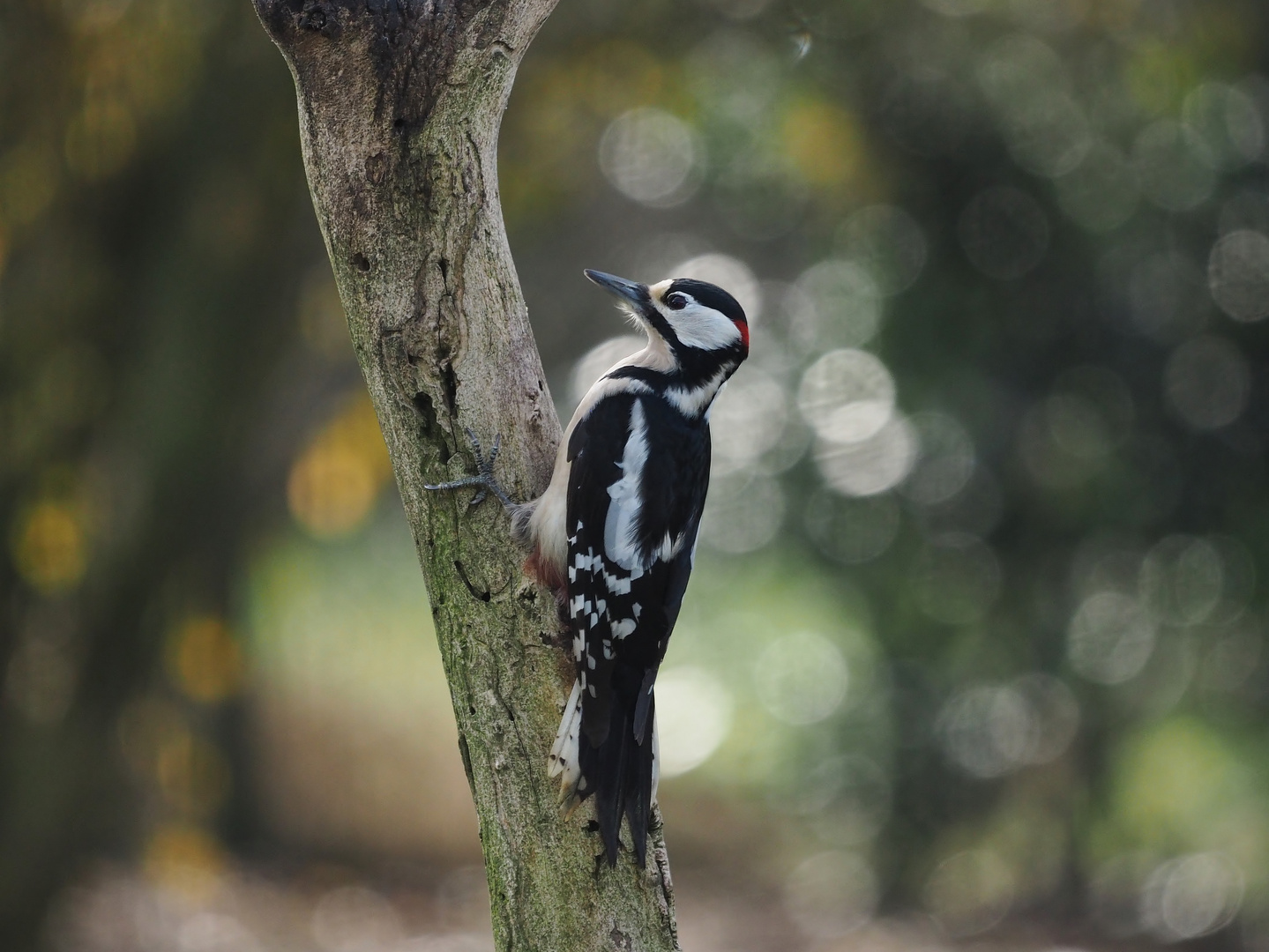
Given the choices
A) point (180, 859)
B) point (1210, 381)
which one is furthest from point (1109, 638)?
point (180, 859)

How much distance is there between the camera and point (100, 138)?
4.36 m

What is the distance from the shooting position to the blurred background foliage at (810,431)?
4309 millimetres

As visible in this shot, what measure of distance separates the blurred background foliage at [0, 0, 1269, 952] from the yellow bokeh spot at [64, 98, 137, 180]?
0.05 ft

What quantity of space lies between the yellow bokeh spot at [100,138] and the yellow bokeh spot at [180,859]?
2.77 m

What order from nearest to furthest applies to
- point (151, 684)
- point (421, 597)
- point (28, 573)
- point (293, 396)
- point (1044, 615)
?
point (28, 573), point (151, 684), point (1044, 615), point (293, 396), point (421, 597)

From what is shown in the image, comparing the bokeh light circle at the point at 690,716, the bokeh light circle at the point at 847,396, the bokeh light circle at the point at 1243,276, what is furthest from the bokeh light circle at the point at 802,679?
the bokeh light circle at the point at 1243,276

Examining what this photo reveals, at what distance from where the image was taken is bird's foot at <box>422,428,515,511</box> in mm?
2039

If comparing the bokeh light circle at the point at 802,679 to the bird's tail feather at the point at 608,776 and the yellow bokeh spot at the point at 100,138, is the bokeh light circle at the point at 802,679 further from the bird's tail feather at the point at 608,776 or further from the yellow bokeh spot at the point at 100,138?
the bird's tail feather at the point at 608,776

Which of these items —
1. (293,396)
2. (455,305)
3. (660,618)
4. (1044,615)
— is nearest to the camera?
(455,305)

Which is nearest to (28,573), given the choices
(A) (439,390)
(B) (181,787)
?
(B) (181,787)

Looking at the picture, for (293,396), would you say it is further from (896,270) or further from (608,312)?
(896,270)

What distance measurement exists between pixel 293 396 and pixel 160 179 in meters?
2.23

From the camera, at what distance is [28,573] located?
441 cm

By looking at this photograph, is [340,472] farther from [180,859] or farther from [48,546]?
[180,859]
